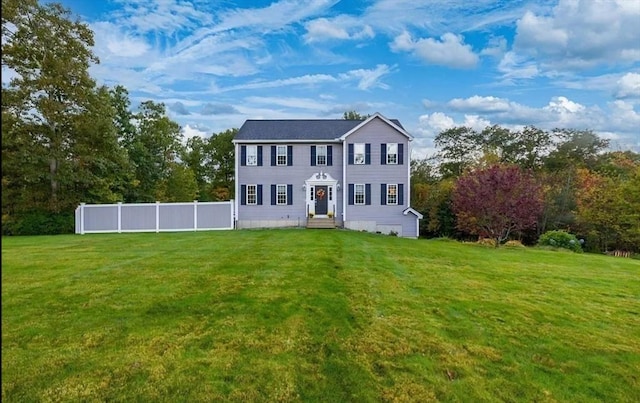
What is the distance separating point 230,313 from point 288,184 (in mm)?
17298

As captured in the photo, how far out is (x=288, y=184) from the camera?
22.6m

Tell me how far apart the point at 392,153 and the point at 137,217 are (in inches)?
517

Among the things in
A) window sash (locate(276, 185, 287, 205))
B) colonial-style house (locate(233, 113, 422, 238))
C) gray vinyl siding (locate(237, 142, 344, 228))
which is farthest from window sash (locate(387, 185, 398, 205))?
window sash (locate(276, 185, 287, 205))

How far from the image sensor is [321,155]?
74.9 ft

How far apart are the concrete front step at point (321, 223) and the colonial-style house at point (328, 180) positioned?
0.47 ft

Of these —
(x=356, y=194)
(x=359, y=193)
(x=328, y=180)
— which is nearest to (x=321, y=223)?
(x=328, y=180)

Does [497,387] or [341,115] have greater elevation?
[341,115]

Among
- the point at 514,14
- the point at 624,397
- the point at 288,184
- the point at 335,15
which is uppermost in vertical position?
the point at 514,14

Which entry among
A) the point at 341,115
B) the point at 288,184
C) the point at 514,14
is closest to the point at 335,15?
the point at 514,14

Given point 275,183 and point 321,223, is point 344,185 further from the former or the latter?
point 275,183

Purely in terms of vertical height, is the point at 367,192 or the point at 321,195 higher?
the point at 367,192

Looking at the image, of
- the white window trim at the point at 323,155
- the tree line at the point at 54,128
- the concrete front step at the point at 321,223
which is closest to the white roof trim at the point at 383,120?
the white window trim at the point at 323,155

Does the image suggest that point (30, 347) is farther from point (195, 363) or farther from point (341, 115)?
point (341, 115)

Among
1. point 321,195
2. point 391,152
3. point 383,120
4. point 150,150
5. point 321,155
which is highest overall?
point 383,120
